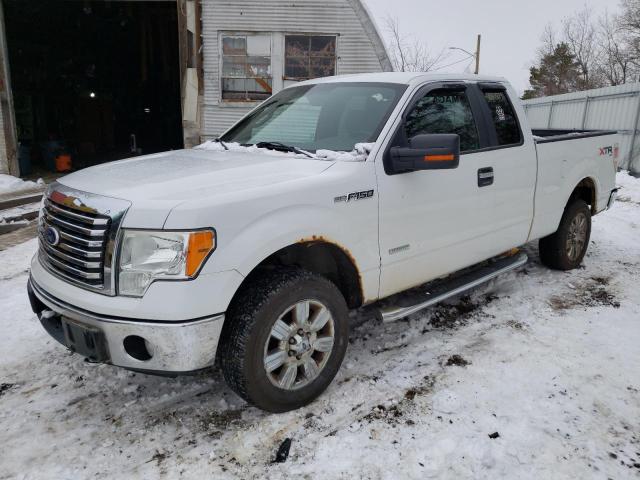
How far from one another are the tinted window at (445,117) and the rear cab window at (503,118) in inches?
12.2

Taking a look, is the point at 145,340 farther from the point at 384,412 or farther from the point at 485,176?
the point at 485,176

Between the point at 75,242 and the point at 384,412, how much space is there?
190cm

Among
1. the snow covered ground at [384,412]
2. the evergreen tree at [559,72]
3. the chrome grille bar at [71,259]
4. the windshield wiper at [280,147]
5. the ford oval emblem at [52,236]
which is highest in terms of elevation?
the evergreen tree at [559,72]

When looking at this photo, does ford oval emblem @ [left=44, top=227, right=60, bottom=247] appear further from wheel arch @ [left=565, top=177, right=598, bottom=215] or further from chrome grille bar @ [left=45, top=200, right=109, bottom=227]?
wheel arch @ [left=565, top=177, right=598, bottom=215]

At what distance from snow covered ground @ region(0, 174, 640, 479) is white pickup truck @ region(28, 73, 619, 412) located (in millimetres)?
333

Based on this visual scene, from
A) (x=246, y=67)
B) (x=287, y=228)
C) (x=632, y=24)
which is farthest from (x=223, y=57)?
(x=632, y=24)

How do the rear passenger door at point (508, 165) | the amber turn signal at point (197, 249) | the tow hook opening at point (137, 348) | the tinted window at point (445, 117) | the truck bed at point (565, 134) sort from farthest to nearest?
the truck bed at point (565, 134)
the rear passenger door at point (508, 165)
the tinted window at point (445, 117)
the tow hook opening at point (137, 348)
the amber turn signal at point (197, 249)

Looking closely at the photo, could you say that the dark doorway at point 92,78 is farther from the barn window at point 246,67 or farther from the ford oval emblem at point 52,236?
the ford oval emblem at point 52,236

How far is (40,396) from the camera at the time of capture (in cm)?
309

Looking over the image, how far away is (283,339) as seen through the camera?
274 cm

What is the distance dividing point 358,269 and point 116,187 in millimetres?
1434

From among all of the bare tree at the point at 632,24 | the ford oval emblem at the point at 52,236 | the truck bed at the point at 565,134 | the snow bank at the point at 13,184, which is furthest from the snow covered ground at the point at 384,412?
the bare tree at the point at 632,24

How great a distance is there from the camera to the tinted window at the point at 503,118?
13.7 feet

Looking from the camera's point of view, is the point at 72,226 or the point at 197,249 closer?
the point at 197,249
